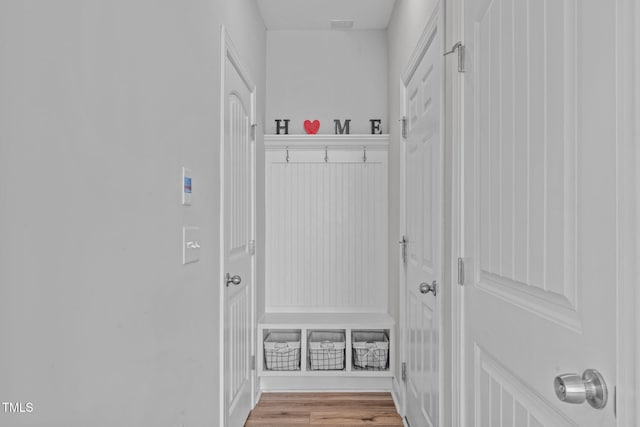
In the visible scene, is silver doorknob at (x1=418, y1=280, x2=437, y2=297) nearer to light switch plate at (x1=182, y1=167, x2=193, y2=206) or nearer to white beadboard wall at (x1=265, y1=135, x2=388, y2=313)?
light switch plate at (x1=182, y1=167, x2=193, y2=206)

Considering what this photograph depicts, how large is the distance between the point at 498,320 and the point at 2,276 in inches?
43.7

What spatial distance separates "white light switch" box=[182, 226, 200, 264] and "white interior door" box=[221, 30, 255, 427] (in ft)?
1.45

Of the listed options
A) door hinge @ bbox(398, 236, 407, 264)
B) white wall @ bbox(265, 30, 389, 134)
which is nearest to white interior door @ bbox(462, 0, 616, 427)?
door hinge @ bbox(398, 236, 407, 264)

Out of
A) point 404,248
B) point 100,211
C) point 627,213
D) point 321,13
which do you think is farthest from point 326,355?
point 627,213

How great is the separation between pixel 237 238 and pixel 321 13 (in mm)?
1838

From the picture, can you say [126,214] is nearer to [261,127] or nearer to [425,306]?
[425,306]

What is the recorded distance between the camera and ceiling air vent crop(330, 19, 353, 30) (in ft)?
12.8

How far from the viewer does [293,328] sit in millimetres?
3672

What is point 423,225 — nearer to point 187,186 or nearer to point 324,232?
point 187,186

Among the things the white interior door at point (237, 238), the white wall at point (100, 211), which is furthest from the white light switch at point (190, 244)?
the white interior door at point (237, 238)

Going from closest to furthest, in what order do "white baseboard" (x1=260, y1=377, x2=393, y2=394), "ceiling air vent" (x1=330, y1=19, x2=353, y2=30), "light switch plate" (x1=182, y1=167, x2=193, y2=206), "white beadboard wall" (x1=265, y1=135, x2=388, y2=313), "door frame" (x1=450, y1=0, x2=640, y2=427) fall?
"door frame" (x1=450, y1=0, x2=640, y2=427), "light switch plate" (x1=182, y1=167, x2=193, y2=206), "white baseboard" (x1=260, y1=377, x2=393, y2=394), "ceiling air vent" (x1=330, y1=19, x2=353, y2=30), "white beadboard wall" (x1=265, y1=135, x2=388, y2=313)

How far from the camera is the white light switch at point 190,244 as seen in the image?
1817 mm

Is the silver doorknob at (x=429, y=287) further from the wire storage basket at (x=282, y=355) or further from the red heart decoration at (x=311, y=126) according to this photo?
the red heart decoration at (x=311, y=126)

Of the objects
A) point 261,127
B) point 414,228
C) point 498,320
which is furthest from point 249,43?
point 498,320
